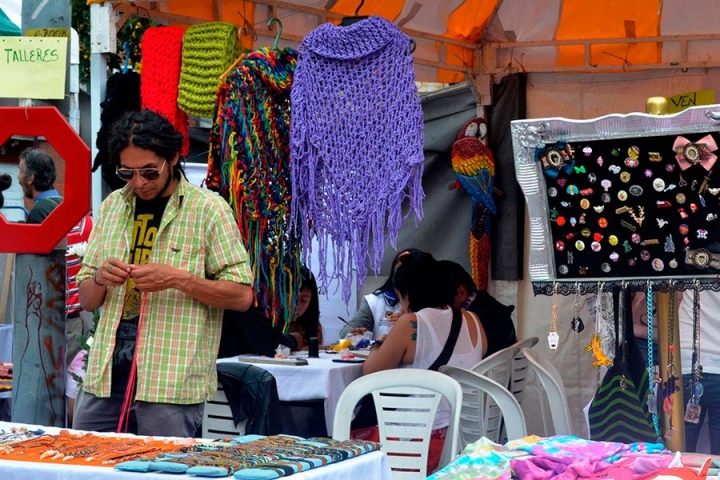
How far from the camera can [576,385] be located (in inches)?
247

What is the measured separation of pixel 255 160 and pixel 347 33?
24.3 inches

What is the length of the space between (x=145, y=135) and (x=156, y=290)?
51cm

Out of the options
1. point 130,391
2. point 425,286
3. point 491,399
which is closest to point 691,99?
point 425,286

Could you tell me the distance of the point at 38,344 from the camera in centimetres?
368

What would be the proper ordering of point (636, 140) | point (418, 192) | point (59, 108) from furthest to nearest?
point (418, 192) → point (59, 108) → point (636, 140)

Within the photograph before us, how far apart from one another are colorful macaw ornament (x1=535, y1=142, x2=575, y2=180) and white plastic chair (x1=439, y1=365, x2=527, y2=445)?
953 mm

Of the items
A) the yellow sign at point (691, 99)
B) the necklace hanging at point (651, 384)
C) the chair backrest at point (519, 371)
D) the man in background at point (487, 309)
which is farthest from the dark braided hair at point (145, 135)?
the yellow sign at point (691, 99)

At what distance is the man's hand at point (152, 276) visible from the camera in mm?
3176

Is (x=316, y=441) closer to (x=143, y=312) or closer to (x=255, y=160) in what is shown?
(x=143, y=312)

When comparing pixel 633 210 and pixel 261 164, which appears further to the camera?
pixel 261 164

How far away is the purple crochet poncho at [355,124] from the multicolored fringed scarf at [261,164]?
0.11m

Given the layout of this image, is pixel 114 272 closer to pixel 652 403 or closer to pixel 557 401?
pixel 652 403

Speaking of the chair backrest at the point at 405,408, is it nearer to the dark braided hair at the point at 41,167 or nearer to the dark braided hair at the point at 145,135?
the dark braided hair at the point at 145,135

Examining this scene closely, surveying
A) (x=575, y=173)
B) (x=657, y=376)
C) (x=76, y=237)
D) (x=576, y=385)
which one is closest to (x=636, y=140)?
(x=575, y=173)
